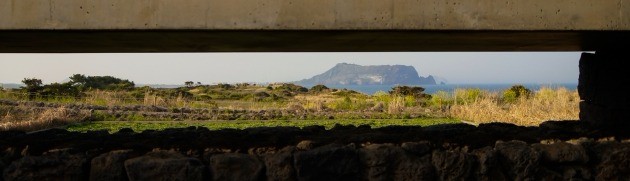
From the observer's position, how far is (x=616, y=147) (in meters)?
4.80

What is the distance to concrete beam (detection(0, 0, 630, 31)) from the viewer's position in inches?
145

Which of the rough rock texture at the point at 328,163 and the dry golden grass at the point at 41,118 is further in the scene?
the dry golden grass at the point at 41,118

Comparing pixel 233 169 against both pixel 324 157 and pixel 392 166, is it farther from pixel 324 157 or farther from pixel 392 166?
pixel 392 166

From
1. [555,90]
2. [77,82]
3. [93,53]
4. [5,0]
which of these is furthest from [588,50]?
[77,82]

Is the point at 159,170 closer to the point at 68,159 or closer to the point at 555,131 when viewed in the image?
the point at 68,159

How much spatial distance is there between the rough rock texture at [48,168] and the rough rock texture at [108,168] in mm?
97

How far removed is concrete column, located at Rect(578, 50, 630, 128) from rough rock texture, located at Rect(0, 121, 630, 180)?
1.94 feet

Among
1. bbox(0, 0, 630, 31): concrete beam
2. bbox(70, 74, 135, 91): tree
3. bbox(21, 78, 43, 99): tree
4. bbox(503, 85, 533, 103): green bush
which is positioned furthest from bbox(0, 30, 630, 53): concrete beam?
bbox(70, 74, 135, 91): tree

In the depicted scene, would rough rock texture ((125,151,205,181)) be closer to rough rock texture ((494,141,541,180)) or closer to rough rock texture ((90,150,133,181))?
rough rock texture ((90,150,133,181))

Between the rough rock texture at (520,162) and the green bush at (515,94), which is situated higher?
the green bush at (515,94)

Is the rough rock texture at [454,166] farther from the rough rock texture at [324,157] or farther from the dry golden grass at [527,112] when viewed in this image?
the dry golden grass at [527,112]

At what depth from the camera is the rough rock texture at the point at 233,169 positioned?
437 centimetres

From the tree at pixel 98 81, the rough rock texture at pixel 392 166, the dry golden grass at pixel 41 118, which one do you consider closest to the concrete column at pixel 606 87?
the rough rock texture at pixel 392 166

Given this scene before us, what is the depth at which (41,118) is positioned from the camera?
1644 centimetres
